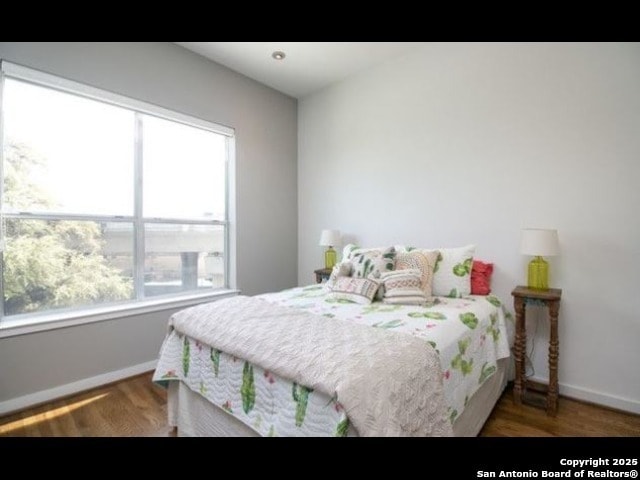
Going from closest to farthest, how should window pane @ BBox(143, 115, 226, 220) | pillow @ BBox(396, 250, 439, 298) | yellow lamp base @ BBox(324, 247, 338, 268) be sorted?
pillow @ BBox(396, 250, 439, 298) → window pane @ BBox(143, 115, 226, 220) → yellow lamp base @ BBox(324, 247, 338, 268)

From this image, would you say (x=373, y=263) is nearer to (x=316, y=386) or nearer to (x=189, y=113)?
(x=316, y=386)

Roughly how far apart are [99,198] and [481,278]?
315cm

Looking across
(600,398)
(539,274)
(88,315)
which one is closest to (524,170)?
(539,274)

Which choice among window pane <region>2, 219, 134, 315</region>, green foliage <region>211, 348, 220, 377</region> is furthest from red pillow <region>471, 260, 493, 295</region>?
window pane <region>2, 219, 134, 315</region>

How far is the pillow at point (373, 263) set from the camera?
2283 mm

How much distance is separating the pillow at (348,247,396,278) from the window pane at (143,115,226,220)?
5.71 feet

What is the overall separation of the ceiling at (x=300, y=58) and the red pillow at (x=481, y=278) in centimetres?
211

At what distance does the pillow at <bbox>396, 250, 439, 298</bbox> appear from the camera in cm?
218

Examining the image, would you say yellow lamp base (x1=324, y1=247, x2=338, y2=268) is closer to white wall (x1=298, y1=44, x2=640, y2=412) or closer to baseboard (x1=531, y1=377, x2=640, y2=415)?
white wall (x1=298, y1=44, x2=640, y2=412)
